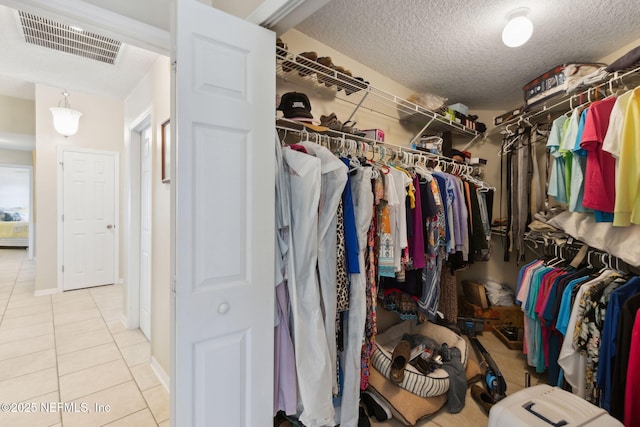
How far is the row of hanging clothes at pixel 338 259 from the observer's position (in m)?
1.28

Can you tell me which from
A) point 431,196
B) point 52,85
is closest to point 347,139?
point 431,196

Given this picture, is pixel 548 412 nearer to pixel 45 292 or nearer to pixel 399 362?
pixel 399 362

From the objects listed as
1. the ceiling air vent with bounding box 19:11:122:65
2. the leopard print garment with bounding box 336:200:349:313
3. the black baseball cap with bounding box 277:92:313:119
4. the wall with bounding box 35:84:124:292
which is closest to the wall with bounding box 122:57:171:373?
the ceiling air vent with bounding box 19:11:122:65

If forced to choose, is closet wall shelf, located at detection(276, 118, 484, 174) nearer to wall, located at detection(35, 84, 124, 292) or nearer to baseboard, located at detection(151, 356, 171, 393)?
baseboard, located at detection(151, 356, 171, 393)

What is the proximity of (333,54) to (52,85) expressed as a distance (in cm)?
368

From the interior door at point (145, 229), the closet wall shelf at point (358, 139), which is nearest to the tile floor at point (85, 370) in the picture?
the interior door at point (145, 229)

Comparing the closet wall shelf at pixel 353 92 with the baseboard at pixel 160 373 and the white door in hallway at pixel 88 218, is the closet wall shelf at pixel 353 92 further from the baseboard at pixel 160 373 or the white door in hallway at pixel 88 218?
the white door in hallway at pixel 88 218

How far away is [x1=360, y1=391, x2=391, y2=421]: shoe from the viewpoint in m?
1.72

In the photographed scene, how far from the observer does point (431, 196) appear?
187cm

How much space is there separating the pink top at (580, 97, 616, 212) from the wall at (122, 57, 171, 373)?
258 centimetres

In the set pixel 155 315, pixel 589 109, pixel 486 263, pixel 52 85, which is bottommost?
pixel 155 315

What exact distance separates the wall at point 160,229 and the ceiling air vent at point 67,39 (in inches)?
17.4

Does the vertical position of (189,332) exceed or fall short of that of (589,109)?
it falls short

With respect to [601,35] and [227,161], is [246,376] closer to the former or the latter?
[227,161]
